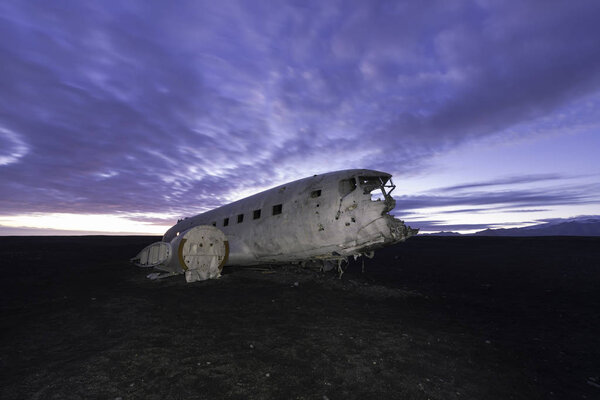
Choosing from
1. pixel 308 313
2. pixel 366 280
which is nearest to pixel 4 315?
pixel 308 313

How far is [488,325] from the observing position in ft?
29.7

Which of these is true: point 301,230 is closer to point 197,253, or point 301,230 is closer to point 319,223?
point 319,223

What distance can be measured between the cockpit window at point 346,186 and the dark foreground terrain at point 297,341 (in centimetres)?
476

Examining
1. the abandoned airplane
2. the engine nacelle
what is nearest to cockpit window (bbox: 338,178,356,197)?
the abandoned airplane

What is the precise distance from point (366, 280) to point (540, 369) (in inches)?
398

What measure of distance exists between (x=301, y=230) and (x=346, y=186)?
2995 mm

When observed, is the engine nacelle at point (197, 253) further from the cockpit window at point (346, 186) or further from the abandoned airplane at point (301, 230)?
the cockpit window at point (346, 186)

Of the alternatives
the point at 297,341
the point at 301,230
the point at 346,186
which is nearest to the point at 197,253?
the point at 301,230

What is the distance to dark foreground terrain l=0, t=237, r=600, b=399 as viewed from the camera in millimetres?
5230

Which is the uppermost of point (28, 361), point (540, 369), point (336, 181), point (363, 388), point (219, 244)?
point (336, 181)

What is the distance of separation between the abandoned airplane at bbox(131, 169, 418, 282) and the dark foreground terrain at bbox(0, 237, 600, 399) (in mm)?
1498

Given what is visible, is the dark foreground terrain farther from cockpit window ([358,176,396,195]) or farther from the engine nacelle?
cockpit window ([358,176,396,195])

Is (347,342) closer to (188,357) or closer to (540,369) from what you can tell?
(188,357)

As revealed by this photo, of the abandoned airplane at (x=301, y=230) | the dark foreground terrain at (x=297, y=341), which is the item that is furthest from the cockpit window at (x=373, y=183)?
the dark foreground terrain at (x=297, y=341)
